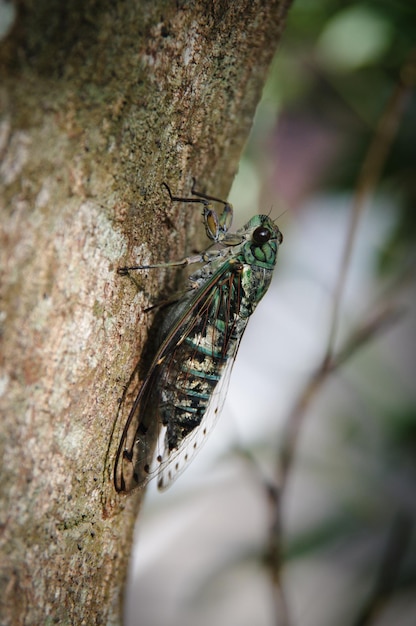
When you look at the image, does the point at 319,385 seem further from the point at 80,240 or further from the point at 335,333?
the point at 80,240

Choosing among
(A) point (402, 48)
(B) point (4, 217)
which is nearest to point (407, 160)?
(A) point (402, 48)

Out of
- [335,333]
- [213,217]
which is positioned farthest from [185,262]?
[335,333]

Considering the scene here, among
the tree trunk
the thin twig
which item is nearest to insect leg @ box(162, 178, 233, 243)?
the tree trunk

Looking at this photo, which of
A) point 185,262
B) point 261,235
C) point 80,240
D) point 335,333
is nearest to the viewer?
point 80,240

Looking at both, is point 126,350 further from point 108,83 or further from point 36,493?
point 108,83

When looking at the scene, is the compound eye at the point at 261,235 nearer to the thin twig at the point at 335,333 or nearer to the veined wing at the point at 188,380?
the veined wing at the point at 188,380

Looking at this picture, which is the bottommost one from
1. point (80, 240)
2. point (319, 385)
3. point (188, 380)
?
point (80, 240)

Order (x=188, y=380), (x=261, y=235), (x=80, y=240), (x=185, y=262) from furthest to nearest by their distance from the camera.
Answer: (x=261, y=235), (x=188, y=380), (x=185, y=262), (x=80, y=240)
